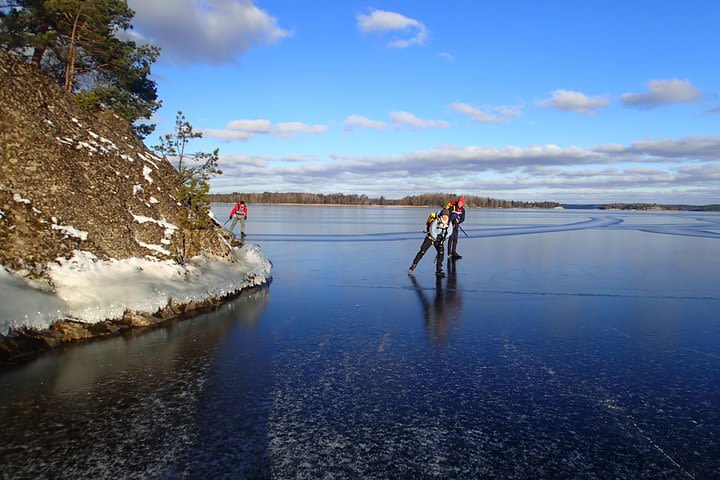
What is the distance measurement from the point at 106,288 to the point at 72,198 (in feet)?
9.16

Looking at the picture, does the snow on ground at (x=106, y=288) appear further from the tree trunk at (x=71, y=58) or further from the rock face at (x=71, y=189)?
the tree trunk at (x=71, y=58)

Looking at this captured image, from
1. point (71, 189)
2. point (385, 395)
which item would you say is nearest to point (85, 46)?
point (71, 189)

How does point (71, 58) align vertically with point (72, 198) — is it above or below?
above

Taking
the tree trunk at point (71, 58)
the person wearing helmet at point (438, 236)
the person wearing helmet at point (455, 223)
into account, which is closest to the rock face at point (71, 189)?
the tree trunk at point (71, 58)

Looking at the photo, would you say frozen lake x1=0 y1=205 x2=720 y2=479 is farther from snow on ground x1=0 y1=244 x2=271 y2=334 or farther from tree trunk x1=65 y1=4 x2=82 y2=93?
tree trunk x1=65 y1=4 x2=82 y2=93

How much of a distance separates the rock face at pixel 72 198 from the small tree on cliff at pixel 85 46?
6.91 ft

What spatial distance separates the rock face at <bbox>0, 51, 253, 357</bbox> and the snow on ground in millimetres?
178

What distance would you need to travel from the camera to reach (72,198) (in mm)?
9312

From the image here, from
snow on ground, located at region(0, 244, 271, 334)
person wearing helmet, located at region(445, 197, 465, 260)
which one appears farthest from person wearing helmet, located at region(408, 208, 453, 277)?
snow on ground, located at region(0, 244, 271, 334)

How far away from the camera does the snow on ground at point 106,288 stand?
6449 mm

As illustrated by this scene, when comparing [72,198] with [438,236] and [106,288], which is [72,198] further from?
[438,236]

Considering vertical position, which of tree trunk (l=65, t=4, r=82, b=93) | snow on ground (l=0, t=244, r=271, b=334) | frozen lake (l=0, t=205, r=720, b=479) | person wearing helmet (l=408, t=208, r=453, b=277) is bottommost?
frozen lake (l=0, t=205, r=720, b=479)

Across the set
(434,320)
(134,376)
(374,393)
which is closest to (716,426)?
(374,393)

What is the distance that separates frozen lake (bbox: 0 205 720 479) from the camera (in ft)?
11.5
